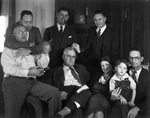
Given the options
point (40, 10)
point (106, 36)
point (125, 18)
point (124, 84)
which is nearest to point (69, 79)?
point (124, 84)

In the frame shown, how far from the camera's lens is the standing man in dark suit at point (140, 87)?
2439 millimetres

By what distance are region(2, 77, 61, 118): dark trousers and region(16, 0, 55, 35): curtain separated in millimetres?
1430

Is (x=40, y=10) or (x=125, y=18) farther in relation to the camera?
(x=125, y=18)

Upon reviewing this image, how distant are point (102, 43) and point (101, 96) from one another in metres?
0.79

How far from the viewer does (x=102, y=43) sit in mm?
3098

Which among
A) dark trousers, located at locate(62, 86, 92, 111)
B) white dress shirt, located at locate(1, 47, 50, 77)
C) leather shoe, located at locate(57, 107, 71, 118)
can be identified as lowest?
leather shoe, located at locate(57, 107, 71, 118)

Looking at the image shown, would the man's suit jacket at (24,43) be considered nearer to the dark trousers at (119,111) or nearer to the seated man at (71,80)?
the seated man at (71,80)

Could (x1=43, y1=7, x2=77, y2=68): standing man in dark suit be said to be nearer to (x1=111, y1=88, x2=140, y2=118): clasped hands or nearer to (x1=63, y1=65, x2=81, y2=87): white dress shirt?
(x1=63, y1=65, x2=81, y2=87): white dress shirt

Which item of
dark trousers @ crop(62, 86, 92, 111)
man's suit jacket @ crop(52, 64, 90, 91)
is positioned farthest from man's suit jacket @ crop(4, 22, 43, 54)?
dark trousers @ crop(62, 86, 92, 111)

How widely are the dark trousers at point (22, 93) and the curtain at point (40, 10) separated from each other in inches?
56.3

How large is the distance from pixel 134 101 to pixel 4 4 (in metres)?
A: 2.18

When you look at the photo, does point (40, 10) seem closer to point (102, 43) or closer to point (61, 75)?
point (102, 43)

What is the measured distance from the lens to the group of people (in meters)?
2.42

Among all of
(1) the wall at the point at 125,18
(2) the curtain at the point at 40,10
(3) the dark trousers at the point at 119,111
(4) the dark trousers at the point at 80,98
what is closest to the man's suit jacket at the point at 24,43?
(4) the dark trousers at the point at 80,98
